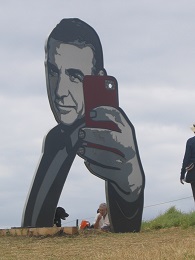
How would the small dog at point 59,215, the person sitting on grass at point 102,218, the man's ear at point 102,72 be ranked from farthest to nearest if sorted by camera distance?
the man's ear at point 102,72 → the person sitting on grass at point 102,218 → the small dog at point 59,215

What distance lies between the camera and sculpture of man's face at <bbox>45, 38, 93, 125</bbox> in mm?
10711

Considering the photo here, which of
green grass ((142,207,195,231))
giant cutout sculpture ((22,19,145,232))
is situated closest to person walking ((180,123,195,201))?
green grass ((142,207,195,231))

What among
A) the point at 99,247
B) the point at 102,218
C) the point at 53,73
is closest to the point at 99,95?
the point at 53,73

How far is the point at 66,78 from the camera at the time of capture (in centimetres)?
1094

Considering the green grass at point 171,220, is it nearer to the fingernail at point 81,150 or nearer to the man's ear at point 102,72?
the fingernail at point 81,150

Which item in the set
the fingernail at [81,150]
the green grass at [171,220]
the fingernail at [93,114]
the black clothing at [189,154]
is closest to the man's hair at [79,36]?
the fingernail at [93,114]

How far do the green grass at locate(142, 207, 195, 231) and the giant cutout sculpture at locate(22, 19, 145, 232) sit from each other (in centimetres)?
62

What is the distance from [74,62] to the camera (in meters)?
11.1

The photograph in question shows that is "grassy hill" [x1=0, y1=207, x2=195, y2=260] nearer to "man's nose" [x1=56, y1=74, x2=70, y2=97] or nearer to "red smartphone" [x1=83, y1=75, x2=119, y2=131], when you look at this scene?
"red smartphone" [x1=83, y1=75, x2=119, y2=131]

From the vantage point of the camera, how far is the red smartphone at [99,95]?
1112 centimetres

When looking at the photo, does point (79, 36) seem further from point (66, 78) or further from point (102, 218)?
point (102, 218)

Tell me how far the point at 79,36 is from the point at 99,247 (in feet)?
15.2

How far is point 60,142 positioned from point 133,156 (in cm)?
149

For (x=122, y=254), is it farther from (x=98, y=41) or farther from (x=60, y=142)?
(x=98, y=41)
